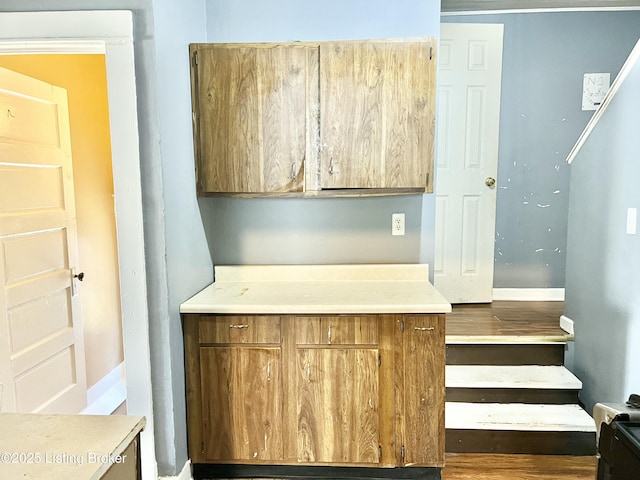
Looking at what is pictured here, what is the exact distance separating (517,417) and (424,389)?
2.68 ft

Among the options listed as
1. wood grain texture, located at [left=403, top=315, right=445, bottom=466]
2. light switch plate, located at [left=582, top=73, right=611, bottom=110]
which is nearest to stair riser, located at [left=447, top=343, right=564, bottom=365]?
wood grain texture, located at [left=403, top=315, right=445, bottom=466]

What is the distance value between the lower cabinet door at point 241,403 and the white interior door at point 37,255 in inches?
38.0

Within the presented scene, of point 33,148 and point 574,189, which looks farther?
point 574,189

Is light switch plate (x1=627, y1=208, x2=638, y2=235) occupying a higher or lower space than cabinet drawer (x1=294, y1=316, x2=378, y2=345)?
higher

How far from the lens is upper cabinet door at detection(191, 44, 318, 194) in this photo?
6.87 feet

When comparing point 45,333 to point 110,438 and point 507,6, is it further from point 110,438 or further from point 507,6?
point 507,6

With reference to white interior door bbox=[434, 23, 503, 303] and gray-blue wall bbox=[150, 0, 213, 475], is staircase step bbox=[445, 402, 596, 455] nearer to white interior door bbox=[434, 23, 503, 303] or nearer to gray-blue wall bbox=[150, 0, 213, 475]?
white interior door bbox=[434, 23, 503, 303]

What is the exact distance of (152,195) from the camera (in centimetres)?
178

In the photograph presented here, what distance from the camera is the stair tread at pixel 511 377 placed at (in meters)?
2.54

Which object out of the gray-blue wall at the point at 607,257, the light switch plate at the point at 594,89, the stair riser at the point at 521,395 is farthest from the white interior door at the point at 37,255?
the light switch plate at the point at 594,89

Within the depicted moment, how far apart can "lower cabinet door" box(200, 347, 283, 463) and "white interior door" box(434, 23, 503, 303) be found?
2.01 metres

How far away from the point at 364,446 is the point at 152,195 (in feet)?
4.62

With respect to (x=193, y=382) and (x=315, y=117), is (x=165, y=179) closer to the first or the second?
(x=315, y=117)

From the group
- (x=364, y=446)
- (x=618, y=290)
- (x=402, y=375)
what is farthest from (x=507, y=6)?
(x=364, y=446)
